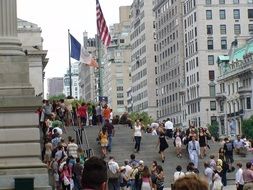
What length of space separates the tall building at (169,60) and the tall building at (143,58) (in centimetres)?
178

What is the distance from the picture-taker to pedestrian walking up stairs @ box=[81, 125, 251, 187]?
37.1 m

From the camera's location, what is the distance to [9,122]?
2120 centimetres

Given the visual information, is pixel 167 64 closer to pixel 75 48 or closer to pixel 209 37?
pixel 209 37

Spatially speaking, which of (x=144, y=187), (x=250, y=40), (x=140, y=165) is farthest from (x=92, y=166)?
(x=250, y=40)

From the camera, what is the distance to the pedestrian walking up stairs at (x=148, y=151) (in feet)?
122

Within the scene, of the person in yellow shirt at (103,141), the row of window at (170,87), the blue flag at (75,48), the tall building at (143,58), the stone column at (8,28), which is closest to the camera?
the stone column at (8,28)

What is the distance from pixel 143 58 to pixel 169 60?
A: 1676cm

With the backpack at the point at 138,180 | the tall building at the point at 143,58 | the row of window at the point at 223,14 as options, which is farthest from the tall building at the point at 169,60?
the backpack at the point at 138,180

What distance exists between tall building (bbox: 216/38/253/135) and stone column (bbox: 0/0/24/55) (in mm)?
110707

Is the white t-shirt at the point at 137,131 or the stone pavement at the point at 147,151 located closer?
the stone pavement at the point at 147,151

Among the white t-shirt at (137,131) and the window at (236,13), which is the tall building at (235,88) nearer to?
the window at (236,13)

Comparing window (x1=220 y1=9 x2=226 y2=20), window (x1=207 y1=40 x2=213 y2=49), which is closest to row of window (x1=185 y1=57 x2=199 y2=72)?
window (x1=207 y1=40 x2=213 y2=49)

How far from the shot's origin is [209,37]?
145 meters

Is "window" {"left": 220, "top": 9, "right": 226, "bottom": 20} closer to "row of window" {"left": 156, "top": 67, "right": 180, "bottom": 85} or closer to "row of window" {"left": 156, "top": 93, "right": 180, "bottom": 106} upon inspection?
"row of window" {"left": 156, "top": 67, "right": 180, "bottom": 85}
